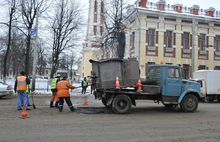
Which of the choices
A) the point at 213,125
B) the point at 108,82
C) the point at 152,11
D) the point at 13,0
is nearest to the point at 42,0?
the point at 13,0

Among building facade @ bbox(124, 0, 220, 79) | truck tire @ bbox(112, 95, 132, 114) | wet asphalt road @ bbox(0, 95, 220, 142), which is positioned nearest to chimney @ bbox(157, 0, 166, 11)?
building facade @ bbox(124, 0, 220, 79)

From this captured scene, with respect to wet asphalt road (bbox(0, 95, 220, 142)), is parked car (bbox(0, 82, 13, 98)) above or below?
above

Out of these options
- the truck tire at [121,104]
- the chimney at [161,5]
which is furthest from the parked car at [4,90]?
the chimney at [161,5]

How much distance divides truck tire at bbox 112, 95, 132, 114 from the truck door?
183 cm

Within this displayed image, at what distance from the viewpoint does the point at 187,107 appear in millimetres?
9305

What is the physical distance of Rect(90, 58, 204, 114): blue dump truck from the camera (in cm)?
840

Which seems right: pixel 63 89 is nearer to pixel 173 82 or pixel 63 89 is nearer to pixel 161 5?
pixel 173 82

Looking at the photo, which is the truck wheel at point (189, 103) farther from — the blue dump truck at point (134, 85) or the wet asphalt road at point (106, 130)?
the wet asphalt road at point (106, 130)

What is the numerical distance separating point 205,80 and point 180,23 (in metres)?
12.0

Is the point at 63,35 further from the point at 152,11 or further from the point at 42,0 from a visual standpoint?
the point at 152,11

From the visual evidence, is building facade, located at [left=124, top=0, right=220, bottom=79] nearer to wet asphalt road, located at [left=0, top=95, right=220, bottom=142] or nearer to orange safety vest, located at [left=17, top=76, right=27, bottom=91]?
orange safety vest, located at [left=17, top=76, right=27, bottom=91]

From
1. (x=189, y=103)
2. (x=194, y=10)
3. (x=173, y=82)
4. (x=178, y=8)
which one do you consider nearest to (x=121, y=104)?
(x=173, y=82)

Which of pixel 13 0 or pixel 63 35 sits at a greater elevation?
pixel 13 0

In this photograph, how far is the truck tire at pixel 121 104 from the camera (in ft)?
27.8
